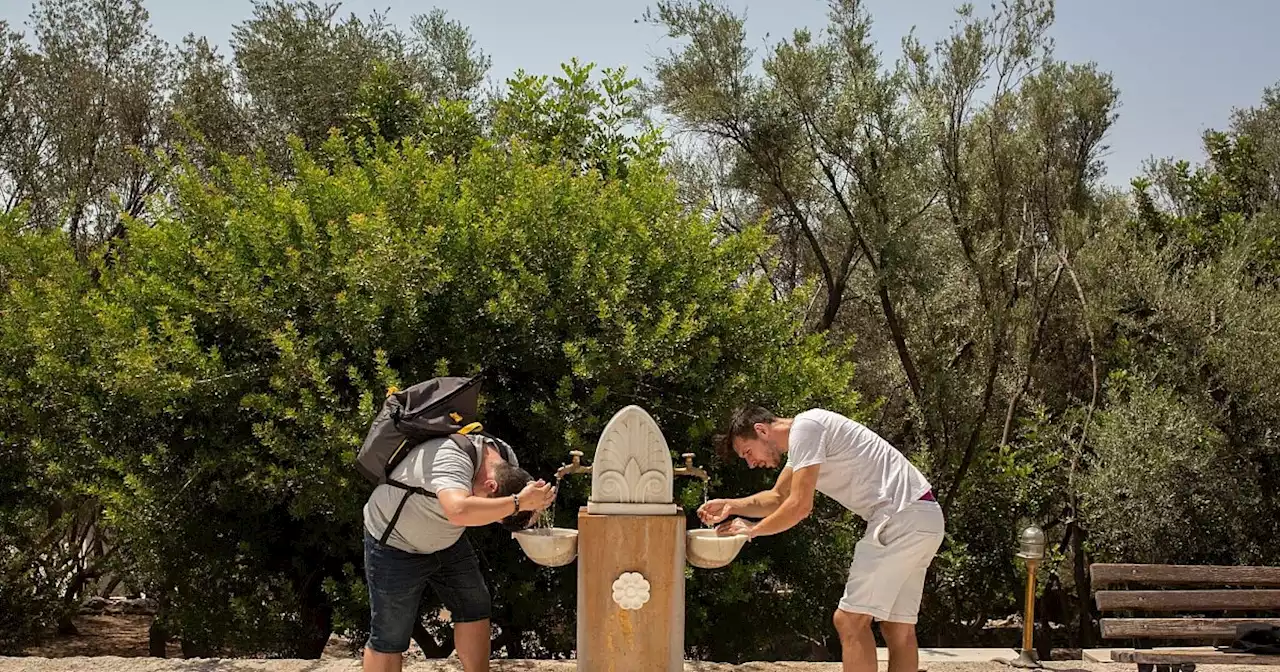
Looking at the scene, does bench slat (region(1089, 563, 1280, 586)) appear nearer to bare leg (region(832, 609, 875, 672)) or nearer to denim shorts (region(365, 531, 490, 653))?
bare leg (region(832, 609, 875, 672))

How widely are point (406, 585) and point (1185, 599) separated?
4.55m

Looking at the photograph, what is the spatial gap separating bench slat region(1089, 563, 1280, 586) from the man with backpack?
372 cm

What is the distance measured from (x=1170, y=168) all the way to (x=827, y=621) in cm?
1103

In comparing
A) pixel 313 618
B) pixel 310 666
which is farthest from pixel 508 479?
pixel 313 618

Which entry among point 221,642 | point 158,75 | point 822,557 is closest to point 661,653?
point 822,557

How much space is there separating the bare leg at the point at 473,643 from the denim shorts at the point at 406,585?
53 mm

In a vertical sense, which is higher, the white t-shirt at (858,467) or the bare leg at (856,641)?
the white t-shirt at (858,467)

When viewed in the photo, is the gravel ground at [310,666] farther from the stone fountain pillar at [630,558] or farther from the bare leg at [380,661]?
the stone fountain pillar at [630,558]

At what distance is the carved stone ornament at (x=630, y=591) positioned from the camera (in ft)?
15.3

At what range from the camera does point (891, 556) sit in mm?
4492

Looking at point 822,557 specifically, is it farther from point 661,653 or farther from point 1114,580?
point 661,653

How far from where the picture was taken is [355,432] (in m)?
7.00

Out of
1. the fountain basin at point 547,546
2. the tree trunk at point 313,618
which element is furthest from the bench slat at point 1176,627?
the tree trunk at point 313,618

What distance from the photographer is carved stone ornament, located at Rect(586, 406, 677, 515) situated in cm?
473
